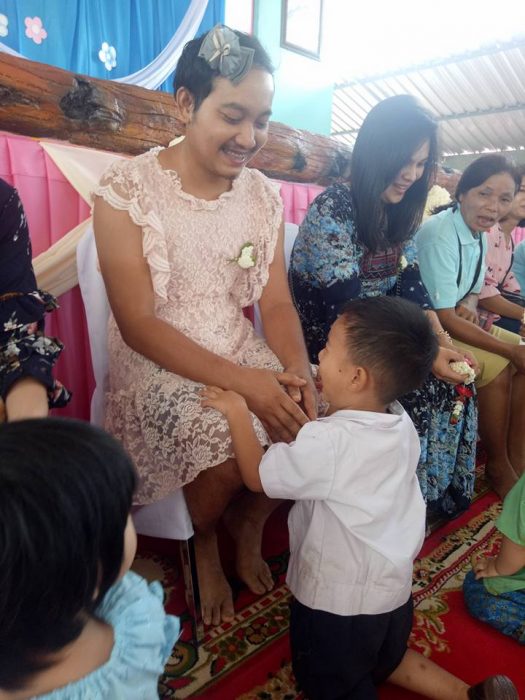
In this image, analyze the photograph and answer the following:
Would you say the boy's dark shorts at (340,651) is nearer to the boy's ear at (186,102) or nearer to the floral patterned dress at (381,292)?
the floral patterned dress at (381,292)

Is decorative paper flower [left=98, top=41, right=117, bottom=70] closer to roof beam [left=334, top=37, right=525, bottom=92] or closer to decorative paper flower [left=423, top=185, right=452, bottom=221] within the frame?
decorative paper flower [left=423, top=185, right=452, bottom=221]

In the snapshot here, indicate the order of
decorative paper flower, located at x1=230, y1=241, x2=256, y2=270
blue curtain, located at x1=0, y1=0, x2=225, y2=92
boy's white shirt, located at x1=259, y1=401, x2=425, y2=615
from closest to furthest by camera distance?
1. boy's white shirt, located at x1=259, y1=401, x2=425, y2=615
2. decorative paper flower, located at x1=230, y1=241, x2=256, y2=270
3. blue curtain, located at x1=0, y1=0, x2=225, y2=92

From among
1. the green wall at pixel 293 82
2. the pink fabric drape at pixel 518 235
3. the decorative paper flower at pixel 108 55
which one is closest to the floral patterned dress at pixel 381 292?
the pink fabric drape at pixel 518 235

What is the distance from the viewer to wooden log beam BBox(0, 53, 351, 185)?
191 cm

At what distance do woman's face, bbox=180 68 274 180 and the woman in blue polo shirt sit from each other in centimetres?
108

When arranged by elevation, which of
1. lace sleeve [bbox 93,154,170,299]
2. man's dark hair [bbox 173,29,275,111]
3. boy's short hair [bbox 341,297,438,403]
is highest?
man's dark hair [bbox 173,29,275,111]

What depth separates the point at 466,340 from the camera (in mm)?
2225

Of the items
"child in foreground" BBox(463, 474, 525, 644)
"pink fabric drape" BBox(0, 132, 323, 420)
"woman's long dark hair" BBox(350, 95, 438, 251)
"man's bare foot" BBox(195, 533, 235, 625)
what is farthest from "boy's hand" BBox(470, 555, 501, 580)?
"pink fabric drape" BBox(0, 132, 323, 420)

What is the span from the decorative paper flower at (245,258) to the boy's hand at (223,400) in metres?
0.42

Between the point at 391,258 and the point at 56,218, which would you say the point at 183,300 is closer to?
the point at 56,218

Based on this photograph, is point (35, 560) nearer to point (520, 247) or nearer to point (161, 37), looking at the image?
point (520, 247)

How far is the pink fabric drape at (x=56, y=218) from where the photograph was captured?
175 cm

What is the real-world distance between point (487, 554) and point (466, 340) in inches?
33.1

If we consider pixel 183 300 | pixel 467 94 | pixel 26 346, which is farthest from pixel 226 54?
pixel 467 94
